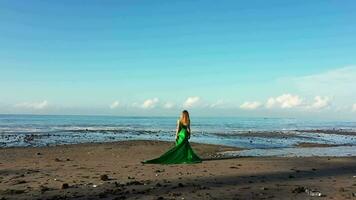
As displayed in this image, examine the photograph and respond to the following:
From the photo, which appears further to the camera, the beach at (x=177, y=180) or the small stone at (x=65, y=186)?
the small stone at (x=65, y=186)

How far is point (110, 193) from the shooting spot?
11.4 meters

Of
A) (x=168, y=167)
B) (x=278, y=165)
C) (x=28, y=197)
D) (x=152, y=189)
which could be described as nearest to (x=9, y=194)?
(x=28, y=197)

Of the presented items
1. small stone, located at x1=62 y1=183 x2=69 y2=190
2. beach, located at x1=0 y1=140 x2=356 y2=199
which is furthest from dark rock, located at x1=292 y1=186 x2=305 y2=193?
small stone, located at x1=62 y1=183 x2=69 y2=190

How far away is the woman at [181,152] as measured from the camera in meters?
18.8

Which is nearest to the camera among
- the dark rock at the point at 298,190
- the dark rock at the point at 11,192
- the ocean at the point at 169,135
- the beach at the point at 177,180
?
the beach at the point at 177,180

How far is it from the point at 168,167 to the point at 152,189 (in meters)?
5.48

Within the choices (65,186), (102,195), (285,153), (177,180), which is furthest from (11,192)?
(285,153)

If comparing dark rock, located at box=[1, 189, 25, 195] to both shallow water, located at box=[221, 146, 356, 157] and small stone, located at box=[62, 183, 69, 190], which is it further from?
shallow water, located at box=[221, 146, 356, 157]

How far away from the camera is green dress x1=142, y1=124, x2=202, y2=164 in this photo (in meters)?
18.8

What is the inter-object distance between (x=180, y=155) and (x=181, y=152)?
0.45ft

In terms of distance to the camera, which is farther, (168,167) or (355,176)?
(168,167)

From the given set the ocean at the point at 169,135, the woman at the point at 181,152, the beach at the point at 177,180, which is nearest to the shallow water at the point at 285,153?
the ocean at the point at 169,135

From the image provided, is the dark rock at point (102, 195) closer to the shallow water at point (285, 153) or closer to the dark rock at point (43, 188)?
the dark rock at point (43, 188)

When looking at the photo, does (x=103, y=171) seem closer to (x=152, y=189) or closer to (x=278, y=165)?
(x=152, y=189)
